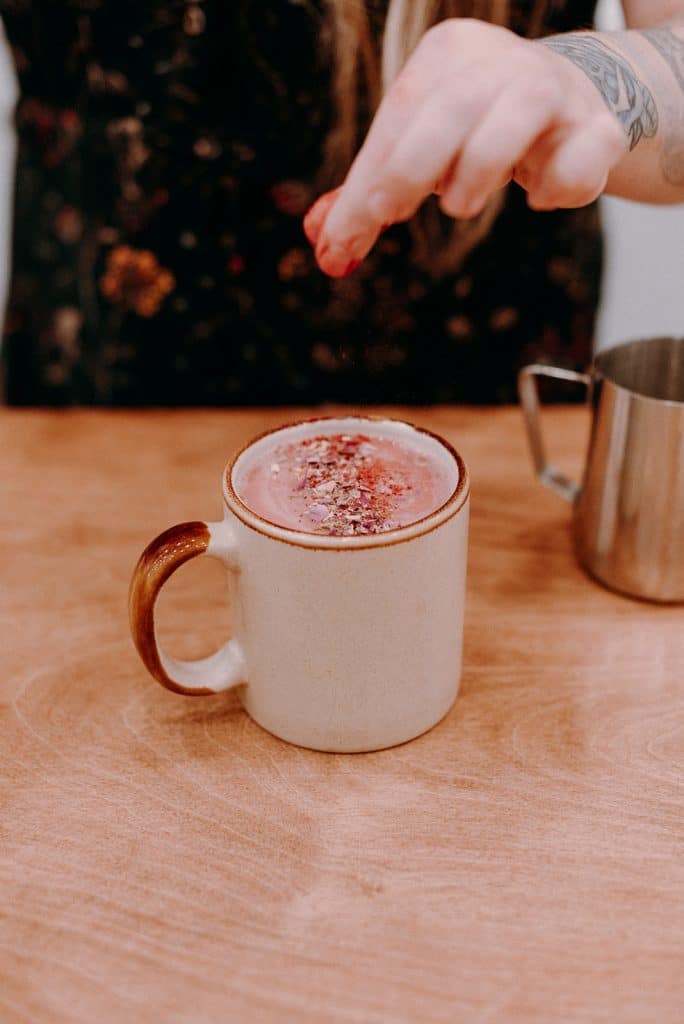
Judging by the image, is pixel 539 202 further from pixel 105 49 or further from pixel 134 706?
pixel 105 49

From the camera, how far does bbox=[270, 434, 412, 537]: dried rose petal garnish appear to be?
27.0 inches

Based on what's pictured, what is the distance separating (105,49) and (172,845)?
3.14 feet

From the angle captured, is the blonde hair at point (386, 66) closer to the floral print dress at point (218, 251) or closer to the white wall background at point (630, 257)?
the floral print dress at point (218, 251)

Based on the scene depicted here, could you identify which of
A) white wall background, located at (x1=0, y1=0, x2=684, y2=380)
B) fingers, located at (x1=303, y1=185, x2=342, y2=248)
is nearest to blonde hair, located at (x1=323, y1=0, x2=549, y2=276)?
white wall background, located at (x1=0, y1=0, x2=684, y2=380)

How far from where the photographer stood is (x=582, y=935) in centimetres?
60

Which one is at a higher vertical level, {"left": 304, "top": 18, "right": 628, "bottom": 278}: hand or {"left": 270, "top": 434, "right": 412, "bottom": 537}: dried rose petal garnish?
{"left": 304, "top": 18, "right": 628, "bottom": 278}: hand

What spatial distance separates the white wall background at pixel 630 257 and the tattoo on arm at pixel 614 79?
1.52 ft

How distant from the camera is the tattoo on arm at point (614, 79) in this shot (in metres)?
0.73

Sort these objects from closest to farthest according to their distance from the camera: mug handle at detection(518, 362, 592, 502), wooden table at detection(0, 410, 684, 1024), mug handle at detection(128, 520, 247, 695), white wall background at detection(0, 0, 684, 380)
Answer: wooden table at detection(0, 410, 684, 1024)
mug handle at detection(128, 520, 247, 695)
mug handle at detection(518, 362, 592, 502)
white wall background at detection(0, 0, 684, 380)

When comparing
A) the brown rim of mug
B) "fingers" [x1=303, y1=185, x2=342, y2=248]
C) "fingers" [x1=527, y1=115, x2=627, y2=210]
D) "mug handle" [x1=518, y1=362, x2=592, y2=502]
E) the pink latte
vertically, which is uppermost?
"fingers" [x1=527, y1=115, x2=627, y2=210]

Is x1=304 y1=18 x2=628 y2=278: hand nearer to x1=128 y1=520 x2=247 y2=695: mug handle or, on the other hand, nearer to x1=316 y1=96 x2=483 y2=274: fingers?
x1=316 y1=96 x2=483 y2=274: fingers

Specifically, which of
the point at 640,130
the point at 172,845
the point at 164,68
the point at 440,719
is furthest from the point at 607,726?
the point at 164,68

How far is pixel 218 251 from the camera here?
49.2 inches

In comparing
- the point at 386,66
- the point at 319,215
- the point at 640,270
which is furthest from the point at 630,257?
the point at 319,215
